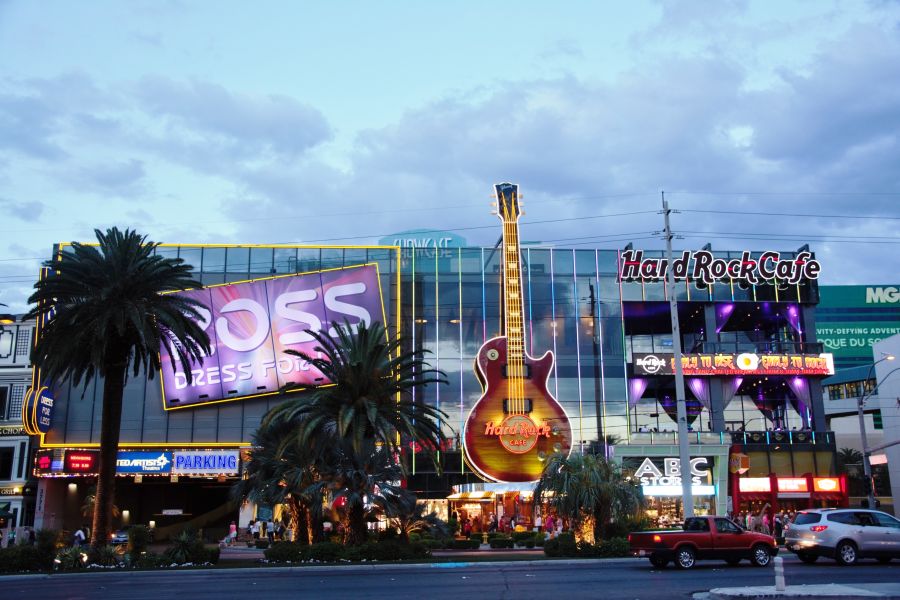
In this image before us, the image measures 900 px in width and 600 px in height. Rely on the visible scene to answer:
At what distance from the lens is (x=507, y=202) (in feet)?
187

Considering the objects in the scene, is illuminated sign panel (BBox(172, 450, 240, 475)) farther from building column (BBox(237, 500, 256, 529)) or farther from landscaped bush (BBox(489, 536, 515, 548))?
landscaped bush (BBox(489, 536, 515, 548))

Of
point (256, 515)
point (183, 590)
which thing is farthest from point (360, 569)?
point (256, 515)

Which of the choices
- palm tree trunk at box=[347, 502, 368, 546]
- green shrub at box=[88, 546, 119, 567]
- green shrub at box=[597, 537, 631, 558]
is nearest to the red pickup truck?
green shrub at box=[597, 537, 631, 558]

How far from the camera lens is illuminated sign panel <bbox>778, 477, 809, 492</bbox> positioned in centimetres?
5641

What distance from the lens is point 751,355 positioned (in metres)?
58.9

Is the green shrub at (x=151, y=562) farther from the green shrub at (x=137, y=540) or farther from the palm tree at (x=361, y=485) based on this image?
the palm tree at (x=361, y=485)

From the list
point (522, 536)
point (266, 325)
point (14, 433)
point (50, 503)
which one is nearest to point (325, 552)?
point (522, 536)

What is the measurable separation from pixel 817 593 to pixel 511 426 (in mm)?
35628

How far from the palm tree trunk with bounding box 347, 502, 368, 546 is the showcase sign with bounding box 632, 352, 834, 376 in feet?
96.4

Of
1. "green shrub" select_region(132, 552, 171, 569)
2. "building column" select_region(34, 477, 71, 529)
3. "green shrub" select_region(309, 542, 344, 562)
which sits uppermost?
"building column" select_region(34, 477, 71, 529)

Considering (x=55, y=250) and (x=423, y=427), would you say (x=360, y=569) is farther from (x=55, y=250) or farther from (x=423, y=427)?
(x=55, y=250)

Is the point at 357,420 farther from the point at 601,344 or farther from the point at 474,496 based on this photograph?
the point at 601,344

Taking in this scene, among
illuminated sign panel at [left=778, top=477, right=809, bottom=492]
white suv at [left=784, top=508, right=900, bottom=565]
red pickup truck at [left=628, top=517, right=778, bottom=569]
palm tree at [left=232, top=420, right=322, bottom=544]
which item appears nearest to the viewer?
white suv at [left=784, top=508, right=900, bottom=565]

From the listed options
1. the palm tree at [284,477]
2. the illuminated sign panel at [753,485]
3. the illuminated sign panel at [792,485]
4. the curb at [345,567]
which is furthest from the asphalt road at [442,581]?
the illuminated sign panel at [792,485]
